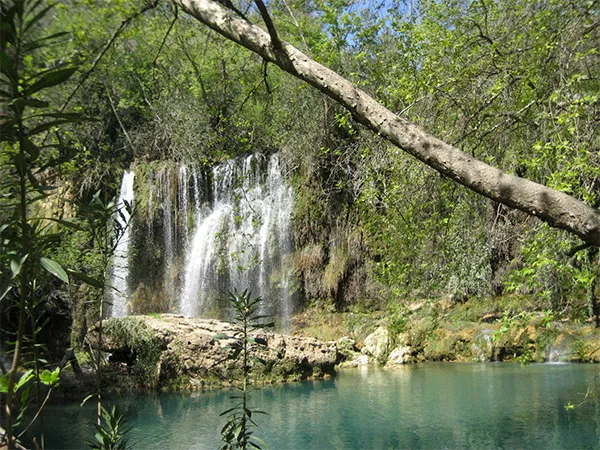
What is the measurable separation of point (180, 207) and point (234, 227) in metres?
2.26

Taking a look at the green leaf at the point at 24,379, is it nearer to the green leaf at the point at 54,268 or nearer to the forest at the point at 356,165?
the forest at the point at 356,165

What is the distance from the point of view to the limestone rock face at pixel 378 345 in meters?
15.3

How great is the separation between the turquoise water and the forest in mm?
901

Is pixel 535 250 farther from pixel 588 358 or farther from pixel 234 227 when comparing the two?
pixel 234 227

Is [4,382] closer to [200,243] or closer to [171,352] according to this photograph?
[171,352]

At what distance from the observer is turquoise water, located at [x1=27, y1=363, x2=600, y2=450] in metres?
7.86

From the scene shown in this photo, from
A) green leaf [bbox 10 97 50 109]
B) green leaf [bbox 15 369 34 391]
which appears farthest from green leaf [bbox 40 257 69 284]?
green leaf [bbox 15 369 34 391]

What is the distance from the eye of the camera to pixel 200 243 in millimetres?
18531

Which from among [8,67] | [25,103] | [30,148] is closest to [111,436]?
[30,148]

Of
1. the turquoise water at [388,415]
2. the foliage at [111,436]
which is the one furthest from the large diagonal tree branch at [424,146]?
the turquoise water at [388,415]

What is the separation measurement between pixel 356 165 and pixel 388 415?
387cm

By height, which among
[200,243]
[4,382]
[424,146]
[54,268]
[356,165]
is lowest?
[4,382]

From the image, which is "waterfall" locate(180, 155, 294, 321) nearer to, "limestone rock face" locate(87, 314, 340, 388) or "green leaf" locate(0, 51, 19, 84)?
"limestone rock face" locate(87, 314, 340, 388)

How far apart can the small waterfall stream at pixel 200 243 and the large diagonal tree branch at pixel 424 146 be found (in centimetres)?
1439
